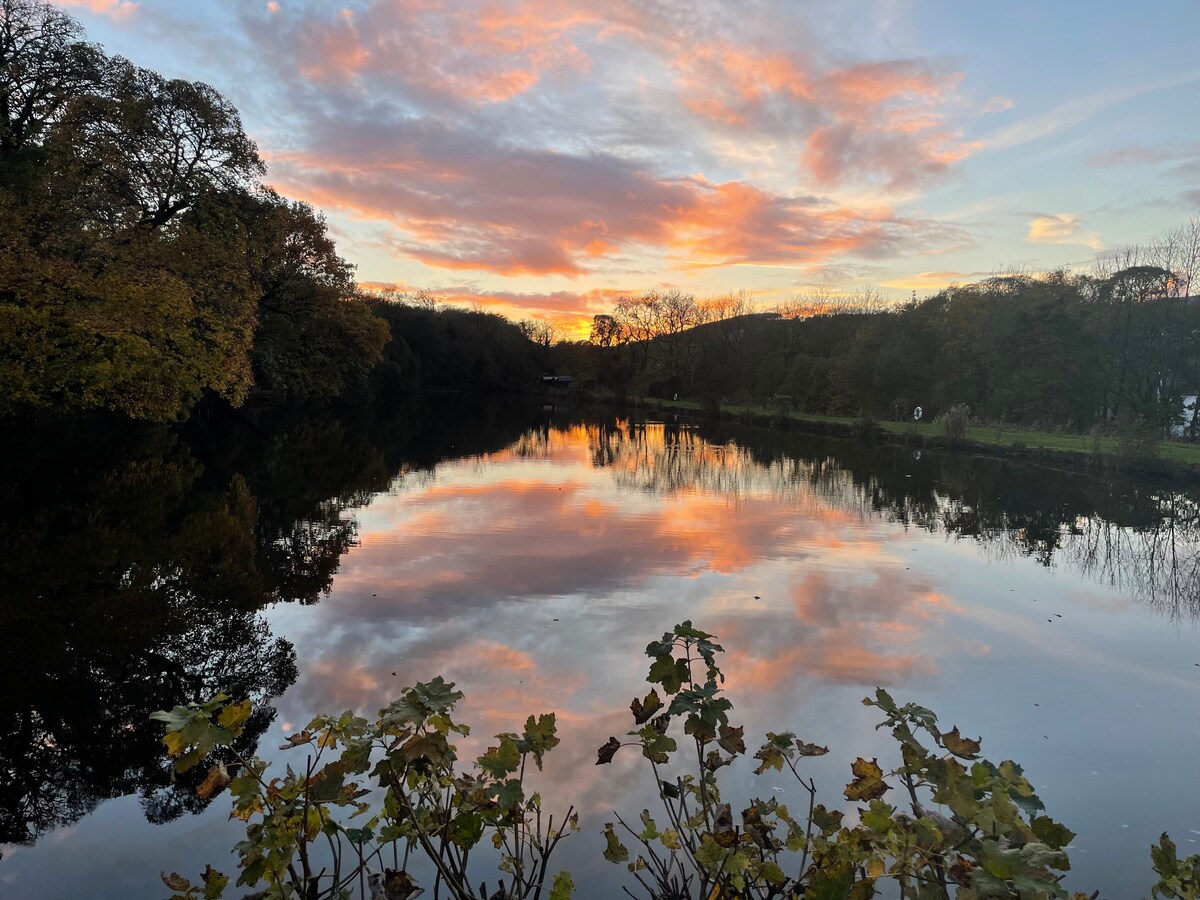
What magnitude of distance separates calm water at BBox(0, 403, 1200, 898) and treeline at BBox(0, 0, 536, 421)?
2.44 metres

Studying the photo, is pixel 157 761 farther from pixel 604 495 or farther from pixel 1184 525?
pixel 1184 525

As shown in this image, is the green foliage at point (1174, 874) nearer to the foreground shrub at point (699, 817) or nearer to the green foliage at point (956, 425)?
the foreground shrub at point (699, 817)

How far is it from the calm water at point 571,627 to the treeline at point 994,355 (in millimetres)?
17646

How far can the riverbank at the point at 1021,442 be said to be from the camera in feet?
62.6

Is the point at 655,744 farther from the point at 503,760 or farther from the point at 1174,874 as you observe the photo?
the point at 1174,874

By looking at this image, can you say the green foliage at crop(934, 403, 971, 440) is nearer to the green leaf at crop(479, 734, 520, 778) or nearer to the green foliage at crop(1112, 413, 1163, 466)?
the green foliage at crop(1112, 413, 1163, 466)

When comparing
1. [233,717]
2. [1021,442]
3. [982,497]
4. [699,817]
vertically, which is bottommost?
[982,497]

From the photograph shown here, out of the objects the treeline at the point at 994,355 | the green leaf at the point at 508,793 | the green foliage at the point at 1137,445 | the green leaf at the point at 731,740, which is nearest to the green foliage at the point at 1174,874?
the green leaf at the point at 731,740

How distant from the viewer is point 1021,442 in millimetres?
24000

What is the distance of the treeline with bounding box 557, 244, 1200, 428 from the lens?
2917 cm

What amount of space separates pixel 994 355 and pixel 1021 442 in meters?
10.8

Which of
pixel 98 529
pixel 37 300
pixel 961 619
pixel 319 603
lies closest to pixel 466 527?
pixel 319 603

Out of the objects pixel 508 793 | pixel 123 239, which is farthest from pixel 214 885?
pixel 123 239

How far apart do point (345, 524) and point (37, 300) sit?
8.20 metres
